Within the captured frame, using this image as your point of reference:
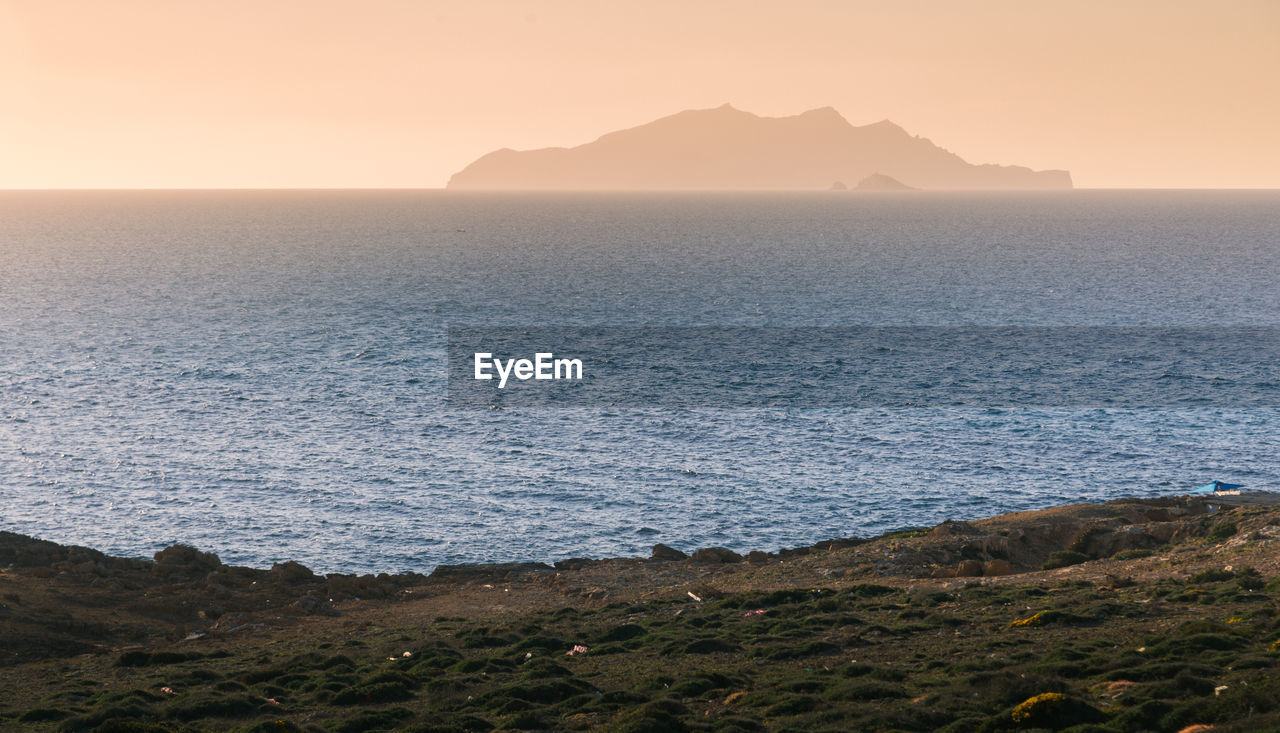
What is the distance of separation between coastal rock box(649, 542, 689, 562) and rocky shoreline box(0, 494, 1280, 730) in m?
0.12

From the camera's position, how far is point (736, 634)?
35844 mm

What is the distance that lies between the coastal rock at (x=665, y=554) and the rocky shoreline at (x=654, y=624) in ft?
0.38

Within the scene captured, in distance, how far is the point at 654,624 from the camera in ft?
126

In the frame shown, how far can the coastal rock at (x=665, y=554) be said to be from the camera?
2097 inches

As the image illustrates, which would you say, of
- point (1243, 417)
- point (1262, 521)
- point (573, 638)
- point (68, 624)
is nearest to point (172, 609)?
point (68, 624)

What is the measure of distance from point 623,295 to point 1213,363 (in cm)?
7680

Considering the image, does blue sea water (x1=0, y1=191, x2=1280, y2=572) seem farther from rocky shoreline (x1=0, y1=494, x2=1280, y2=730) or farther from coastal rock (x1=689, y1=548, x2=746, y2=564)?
rocky shoreline (x1=0, y1=494, x2=1280, y2=730)

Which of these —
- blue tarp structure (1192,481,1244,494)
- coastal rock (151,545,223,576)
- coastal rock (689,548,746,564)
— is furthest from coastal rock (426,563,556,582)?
blue tarp structure (1192,481,1244,494)

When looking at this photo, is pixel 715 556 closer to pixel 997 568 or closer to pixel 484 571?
pixel 484 571

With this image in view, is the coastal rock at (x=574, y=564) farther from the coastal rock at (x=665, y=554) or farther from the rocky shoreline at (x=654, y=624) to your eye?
the coastal rock at (x=665, y=554)

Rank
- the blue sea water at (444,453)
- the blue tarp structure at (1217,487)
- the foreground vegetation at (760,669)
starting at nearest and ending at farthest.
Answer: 1. the foreground vegetation at (760,669)
2. the blue tarp structure at (1217,487)
3. the blue sea water at (444,453)

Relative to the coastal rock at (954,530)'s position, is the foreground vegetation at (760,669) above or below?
above

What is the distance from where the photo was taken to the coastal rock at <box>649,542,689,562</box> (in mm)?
53272

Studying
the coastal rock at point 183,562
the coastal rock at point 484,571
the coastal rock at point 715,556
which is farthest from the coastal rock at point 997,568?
the coastal rock at point 183,562
